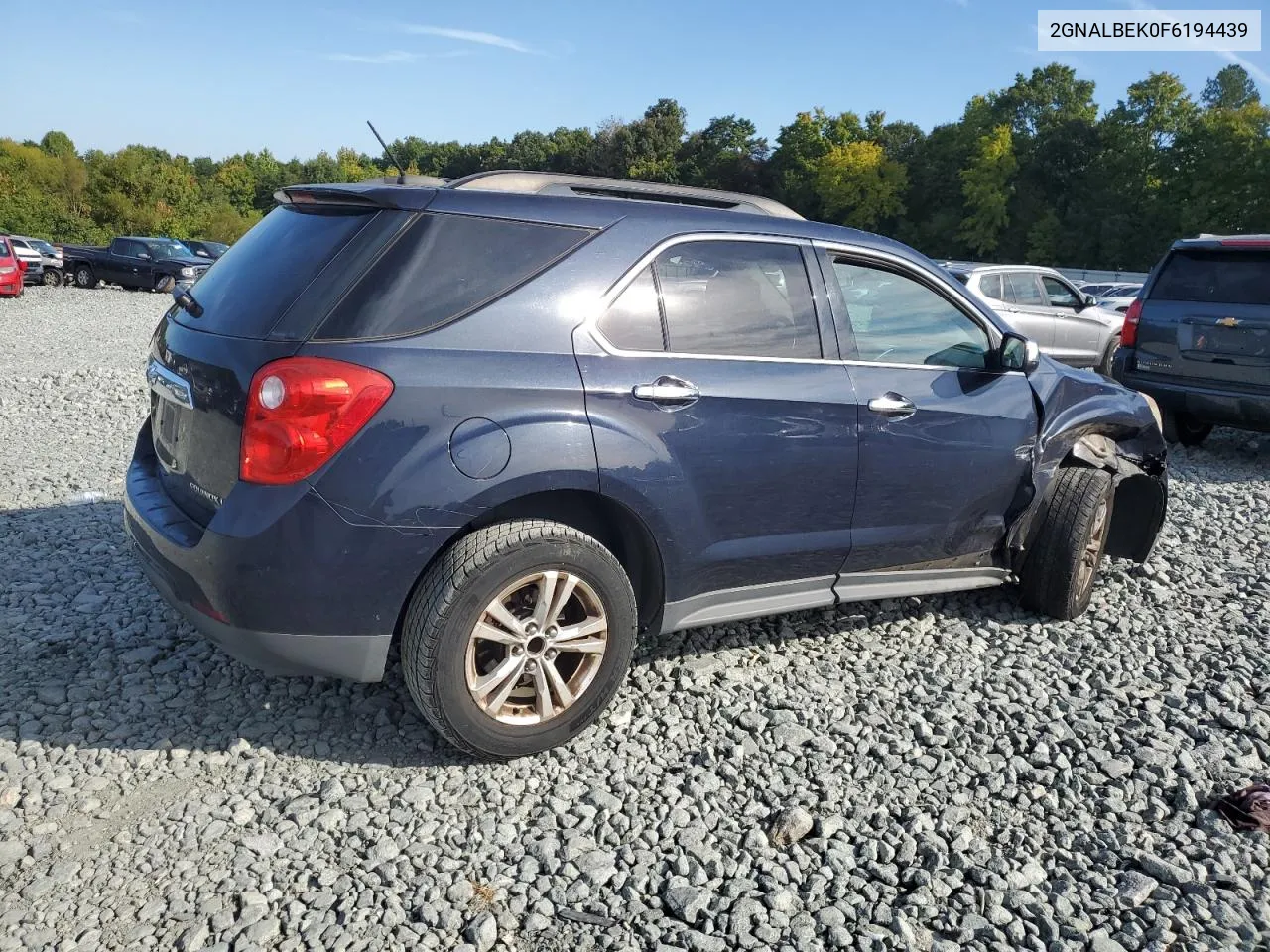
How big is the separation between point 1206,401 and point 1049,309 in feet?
17.1

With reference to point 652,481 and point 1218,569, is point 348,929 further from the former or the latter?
point 1218,569

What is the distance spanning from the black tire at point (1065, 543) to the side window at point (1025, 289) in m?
8.82

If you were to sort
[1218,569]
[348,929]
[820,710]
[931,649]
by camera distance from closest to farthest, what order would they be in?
[348,929] → [820,710] → [931,649] → [1218,569]

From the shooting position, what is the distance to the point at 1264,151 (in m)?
55.4

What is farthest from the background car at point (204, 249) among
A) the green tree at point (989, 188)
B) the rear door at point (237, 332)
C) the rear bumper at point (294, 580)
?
the green tree at point (989, 188)

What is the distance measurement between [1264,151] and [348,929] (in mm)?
66814

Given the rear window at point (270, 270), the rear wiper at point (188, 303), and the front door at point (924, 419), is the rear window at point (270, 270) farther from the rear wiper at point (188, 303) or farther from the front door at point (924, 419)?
the front door at point (924, 419)

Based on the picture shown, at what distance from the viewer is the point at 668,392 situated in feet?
11.1

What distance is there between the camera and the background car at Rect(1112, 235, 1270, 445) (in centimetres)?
809

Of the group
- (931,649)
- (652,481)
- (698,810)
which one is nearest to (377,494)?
(652,481)

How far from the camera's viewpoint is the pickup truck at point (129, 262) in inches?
1211

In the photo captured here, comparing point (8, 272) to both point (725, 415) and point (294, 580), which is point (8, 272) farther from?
point (725, 415)

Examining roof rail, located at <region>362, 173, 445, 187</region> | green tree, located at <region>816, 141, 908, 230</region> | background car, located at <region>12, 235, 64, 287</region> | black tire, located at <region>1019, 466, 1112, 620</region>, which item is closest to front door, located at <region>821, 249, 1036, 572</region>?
black tire, located at <region>1019, 466, 1112, 620</region>

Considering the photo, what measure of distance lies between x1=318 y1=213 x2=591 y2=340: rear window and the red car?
88.8 ft
